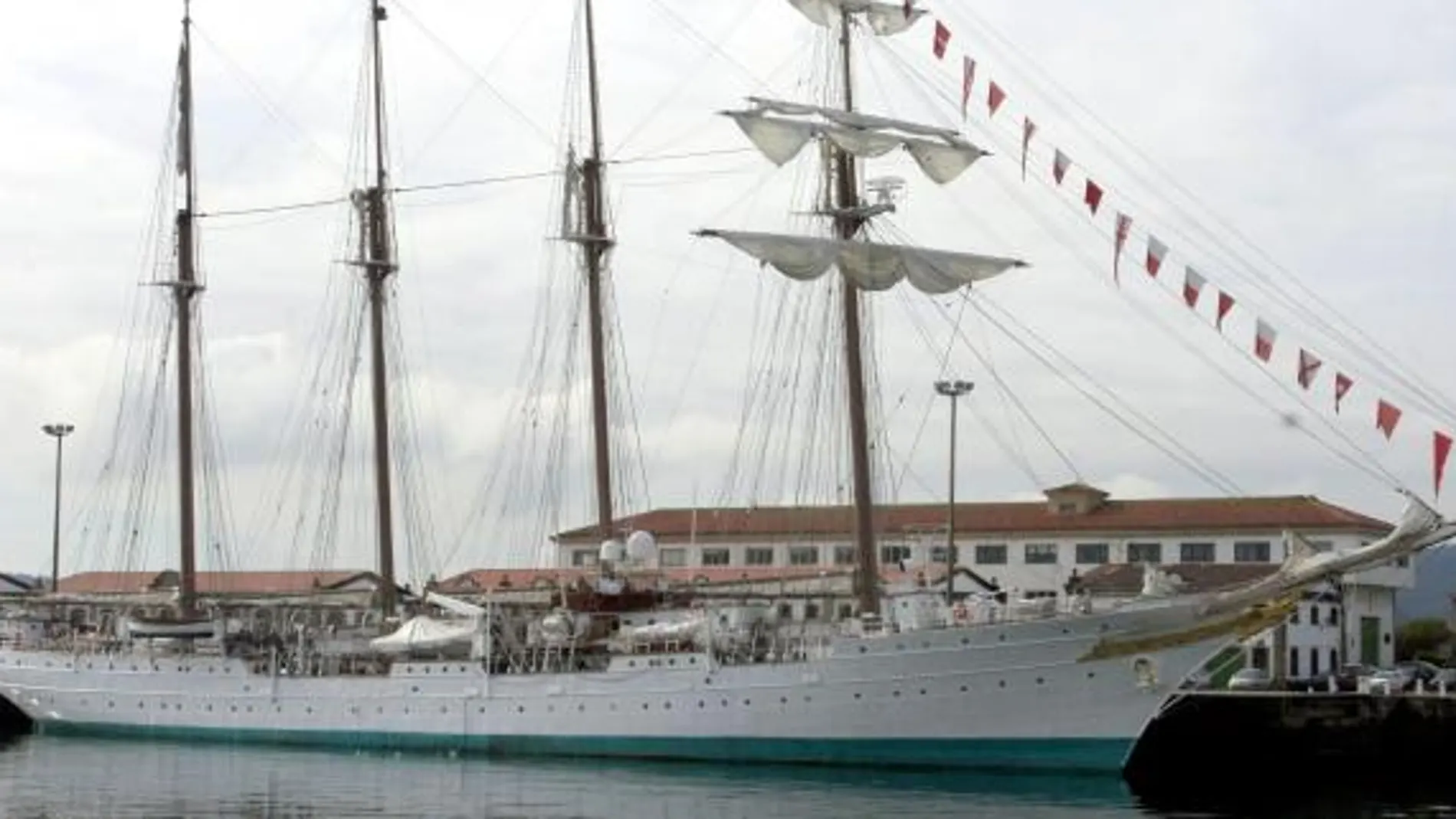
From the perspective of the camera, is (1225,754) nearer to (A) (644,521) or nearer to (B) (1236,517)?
(B) (1236,517)

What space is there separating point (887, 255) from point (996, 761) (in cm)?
1480

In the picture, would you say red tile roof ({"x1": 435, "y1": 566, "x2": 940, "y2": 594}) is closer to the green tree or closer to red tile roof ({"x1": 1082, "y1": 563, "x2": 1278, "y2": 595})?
red tile roof ({"x1": 1082, "y1": 563, "x2": 1278, "y2": 595})

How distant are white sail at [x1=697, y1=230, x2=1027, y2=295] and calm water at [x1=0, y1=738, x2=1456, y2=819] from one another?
14.1 m

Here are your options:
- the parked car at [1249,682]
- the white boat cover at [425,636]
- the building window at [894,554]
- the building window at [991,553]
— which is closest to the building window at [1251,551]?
the building window at [991,553]

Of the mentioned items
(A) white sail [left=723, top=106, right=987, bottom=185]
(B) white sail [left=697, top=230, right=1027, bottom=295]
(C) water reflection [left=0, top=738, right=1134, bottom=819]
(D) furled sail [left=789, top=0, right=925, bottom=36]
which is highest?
Result: (D) furled sail [left=789, top=0, right=925, bottom=36]

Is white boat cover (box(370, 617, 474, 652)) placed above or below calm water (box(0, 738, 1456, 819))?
above

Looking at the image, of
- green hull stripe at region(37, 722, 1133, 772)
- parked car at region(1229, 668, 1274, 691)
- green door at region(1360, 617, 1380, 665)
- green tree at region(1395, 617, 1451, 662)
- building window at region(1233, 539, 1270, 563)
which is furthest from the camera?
green tree at region(1395, 617, 1451, 662)

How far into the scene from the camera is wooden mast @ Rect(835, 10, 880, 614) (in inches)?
2009

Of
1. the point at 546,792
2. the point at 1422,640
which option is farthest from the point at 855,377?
the point at 1422,640

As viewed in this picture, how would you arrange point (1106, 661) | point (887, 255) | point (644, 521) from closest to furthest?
point (1106, 661) < point (887, 255) < point (644, 521)

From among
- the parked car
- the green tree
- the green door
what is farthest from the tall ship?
the green tree

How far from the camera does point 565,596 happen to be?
180 feet

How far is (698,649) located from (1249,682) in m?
17.8

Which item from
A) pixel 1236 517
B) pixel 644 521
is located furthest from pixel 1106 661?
pixel 644 521
